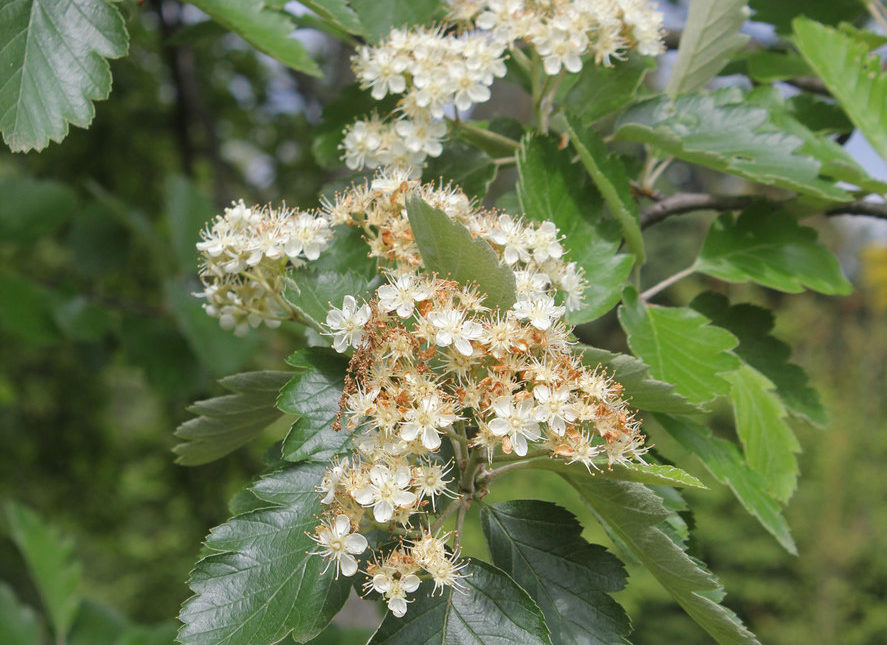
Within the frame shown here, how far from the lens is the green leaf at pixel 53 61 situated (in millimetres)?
845

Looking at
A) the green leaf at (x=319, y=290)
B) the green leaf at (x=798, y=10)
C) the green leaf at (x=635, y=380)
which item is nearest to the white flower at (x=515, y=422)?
the green leaf at (x=635, y=380)

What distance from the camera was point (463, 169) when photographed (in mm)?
1090

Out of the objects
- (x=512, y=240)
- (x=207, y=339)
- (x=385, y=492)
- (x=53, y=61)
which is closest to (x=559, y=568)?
(x=385, y=492)

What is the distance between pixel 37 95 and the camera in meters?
0.85

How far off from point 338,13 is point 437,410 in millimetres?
586

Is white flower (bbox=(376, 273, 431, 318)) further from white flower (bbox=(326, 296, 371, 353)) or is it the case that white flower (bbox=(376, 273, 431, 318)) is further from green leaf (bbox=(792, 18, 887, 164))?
green leaf (bbox=(792, 18, 887, 164))

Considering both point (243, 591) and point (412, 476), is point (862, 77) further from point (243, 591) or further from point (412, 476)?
point (243, 591)

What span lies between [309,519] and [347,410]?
120 mm

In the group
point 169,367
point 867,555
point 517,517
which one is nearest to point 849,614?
point 867,555

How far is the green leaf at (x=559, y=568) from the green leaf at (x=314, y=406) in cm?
19

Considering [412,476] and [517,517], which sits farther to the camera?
[517,517]

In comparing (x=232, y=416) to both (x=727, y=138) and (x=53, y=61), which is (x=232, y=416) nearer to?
(x=53, y=61)

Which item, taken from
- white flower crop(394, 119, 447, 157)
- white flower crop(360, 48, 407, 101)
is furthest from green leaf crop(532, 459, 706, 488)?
white flower crop(360, 48, 407, 101)

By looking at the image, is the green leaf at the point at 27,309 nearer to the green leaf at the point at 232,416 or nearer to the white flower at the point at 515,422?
the green leaf at the point at 232,416
